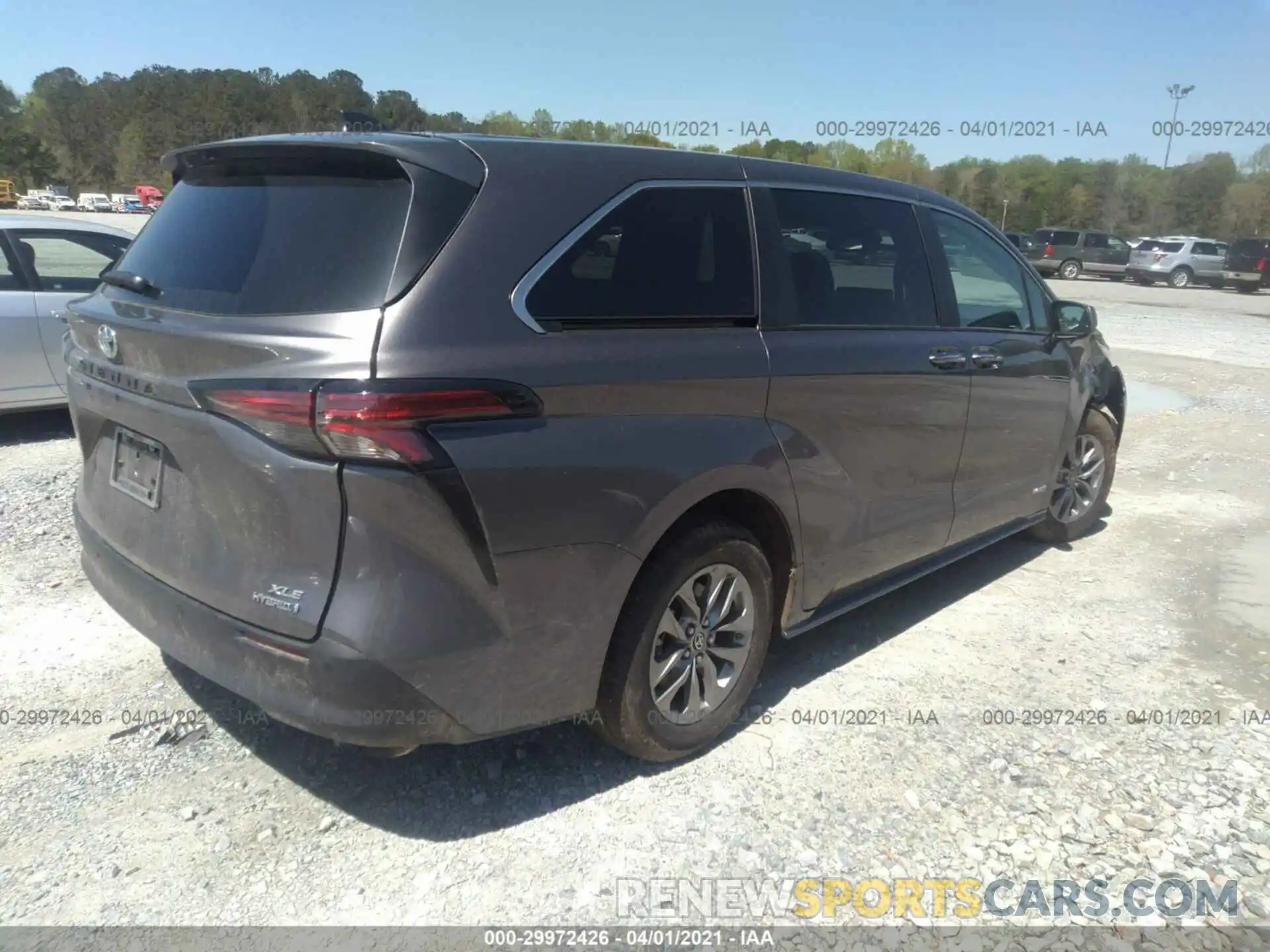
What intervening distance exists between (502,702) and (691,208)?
1678mm

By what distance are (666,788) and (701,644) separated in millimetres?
485

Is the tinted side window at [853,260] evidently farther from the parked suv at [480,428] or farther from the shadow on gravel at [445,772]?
the shadow on gravel at [445,772]

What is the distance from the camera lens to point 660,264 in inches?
111

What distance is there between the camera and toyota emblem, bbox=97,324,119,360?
2.69 metres

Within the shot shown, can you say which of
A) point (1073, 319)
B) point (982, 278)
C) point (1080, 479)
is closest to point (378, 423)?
point (982, 278)

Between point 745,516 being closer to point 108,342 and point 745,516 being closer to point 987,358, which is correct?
point 987,358

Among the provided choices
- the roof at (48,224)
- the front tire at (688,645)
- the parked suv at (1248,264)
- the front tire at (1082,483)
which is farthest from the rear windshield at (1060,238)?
the front tire at (688,645)

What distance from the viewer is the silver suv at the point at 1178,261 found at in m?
32.0

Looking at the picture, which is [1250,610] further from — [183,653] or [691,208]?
[183,653]

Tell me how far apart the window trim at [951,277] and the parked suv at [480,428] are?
0.63 m

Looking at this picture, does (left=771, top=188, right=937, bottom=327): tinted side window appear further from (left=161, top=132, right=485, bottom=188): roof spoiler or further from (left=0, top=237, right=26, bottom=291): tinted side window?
(left=0, top=237, right=26, bottom=291): tinted side window

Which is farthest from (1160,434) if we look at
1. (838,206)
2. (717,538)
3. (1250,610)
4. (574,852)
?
(574,852)

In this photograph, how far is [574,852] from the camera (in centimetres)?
265

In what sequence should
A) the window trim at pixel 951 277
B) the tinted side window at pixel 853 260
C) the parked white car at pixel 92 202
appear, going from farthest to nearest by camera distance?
the parked white car at pixel 92 202 < the window trim at pixel 951 277 < the tinted side window at pixel 853 260
